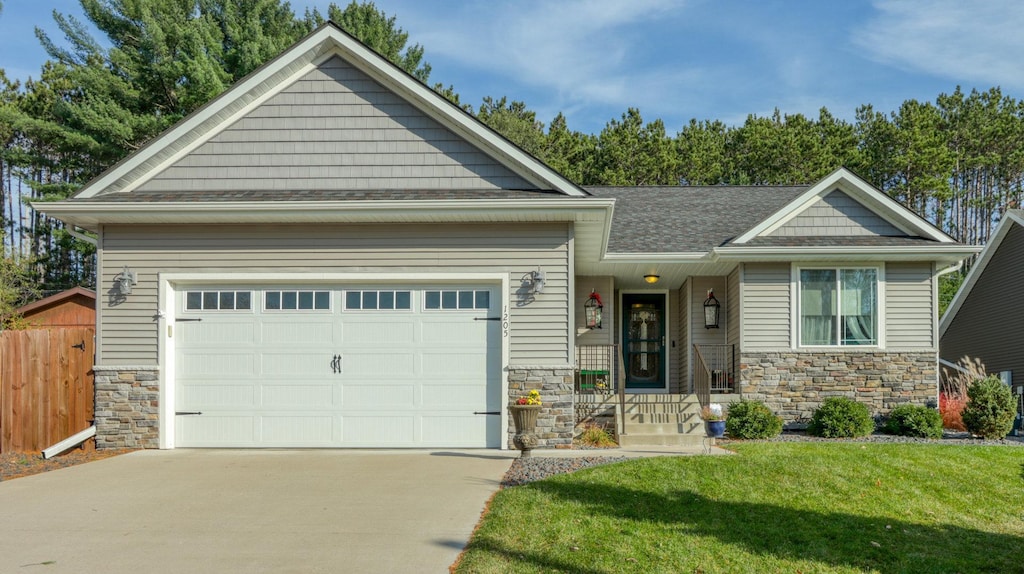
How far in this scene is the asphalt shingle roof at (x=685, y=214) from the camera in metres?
14.2

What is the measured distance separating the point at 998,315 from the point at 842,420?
1006cm

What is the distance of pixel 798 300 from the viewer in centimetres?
1315

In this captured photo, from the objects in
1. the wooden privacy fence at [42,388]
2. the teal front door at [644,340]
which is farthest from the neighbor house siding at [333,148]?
the teal front door at [644,340]

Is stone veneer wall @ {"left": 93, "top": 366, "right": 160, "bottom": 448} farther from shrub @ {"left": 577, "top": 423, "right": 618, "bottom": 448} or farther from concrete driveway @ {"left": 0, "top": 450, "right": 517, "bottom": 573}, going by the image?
shrub @ {"left": 577, "top": 423, "right": 618, "bottom": 448}

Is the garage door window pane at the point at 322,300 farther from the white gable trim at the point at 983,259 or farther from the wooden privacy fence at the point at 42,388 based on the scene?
the white gable trim at the point at 983,259

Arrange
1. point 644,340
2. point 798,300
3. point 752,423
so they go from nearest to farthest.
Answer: point 752,423 < point 798,300 < point 644,340

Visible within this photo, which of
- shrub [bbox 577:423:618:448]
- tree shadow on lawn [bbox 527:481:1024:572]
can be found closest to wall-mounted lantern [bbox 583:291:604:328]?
shrub [bbox 577:423:618:448]

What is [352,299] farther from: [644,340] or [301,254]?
[644,340]

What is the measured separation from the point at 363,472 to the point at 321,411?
7.16 ft

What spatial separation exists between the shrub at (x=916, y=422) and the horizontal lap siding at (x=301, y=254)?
552 cm

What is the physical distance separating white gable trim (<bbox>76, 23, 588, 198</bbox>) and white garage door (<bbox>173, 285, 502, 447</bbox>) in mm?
1896

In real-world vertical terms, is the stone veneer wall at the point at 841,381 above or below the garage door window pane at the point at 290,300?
below

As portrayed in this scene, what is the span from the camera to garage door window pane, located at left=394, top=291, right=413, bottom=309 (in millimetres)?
10852

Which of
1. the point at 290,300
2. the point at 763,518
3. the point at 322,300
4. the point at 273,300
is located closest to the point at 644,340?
the point at 322,300
